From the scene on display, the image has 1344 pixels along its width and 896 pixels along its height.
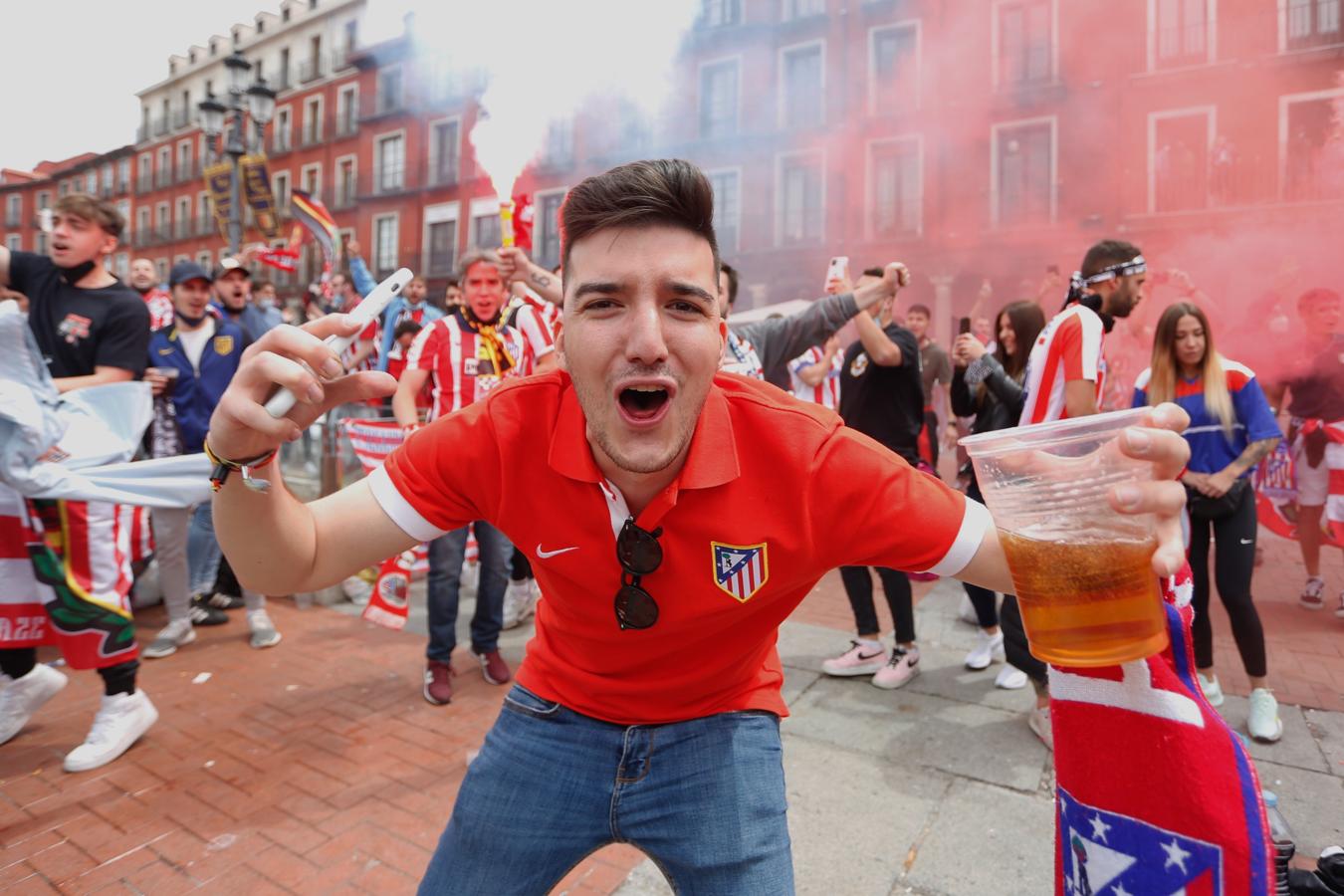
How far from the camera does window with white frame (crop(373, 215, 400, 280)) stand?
3062 cm

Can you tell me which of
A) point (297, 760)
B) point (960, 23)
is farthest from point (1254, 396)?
point (960, 23)

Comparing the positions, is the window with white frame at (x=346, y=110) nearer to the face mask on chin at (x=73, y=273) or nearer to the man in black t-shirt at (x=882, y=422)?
the face mask on chin at (x=73, y=273)

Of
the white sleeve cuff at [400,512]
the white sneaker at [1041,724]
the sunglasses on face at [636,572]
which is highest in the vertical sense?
the white sleeve cuff at [400,512]

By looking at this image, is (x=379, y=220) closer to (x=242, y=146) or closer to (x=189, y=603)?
(x=242, y=146)

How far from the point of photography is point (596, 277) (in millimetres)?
1503

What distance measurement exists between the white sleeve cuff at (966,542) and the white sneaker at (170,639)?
4.56 m

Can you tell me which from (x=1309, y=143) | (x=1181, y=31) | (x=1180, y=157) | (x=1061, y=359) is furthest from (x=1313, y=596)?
(x=1180, y=157)

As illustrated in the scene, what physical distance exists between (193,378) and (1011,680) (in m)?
5.16

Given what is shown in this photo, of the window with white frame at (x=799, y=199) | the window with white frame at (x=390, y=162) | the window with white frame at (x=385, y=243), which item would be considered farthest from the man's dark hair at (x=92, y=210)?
the window with white frame at (x=390, y=162)

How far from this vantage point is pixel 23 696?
335cm

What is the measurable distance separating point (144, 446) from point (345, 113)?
34.7 m


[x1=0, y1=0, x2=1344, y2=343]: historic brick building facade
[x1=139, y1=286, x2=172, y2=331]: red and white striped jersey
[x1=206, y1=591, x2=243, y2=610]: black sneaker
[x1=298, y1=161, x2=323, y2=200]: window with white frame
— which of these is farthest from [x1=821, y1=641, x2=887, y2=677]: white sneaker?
[x1=298, y1=161, x2=323, y2=200]: window with white frame

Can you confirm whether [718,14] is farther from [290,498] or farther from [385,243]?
[290,498]

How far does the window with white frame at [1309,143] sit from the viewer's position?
35.1ft
